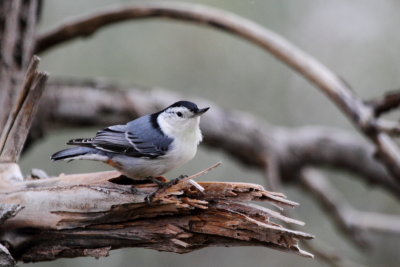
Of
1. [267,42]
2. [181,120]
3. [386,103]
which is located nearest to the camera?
[181,120]

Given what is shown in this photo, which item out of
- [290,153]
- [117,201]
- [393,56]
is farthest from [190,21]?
[393,56]

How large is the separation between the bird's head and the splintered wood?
0.34 m

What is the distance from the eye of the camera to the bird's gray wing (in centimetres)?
246

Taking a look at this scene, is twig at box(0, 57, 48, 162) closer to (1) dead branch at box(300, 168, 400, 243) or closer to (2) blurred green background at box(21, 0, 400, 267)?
(1) dead branch at box(300, 168, 400, 243)

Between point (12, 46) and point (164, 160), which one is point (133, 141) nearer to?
point (164, 160)

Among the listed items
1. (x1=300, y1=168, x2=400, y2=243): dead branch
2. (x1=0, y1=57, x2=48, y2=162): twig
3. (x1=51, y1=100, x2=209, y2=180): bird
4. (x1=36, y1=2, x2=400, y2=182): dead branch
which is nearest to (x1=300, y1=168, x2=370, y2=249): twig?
(x1=300, y1=168, x2=400, y2=243): dead branch

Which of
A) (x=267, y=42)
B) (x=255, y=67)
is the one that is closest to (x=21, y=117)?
(x=267, y=42)

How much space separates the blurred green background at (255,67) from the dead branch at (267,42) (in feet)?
8.62

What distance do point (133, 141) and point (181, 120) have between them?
0.75 ft

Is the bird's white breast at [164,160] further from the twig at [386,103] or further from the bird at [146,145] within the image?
the twig at [386,103]

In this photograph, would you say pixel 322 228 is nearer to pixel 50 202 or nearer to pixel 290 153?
pixel 290 153

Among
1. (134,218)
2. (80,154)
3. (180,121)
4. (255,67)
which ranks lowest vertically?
(134,218)

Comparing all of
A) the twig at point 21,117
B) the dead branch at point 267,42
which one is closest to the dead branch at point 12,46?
the dead branch at point 267,42

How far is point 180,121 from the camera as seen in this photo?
258 cm
